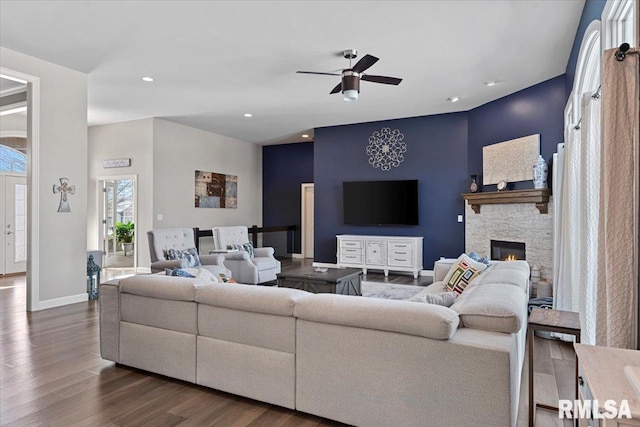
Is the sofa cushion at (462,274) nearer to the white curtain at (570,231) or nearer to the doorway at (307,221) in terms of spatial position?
the white curtain at (570,231)

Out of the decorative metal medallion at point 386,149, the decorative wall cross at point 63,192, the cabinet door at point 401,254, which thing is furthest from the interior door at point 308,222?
the decorative wall cross at point 63,192

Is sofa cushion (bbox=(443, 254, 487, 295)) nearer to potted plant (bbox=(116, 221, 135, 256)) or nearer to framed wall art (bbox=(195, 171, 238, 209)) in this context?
framed wall art (bbox=(195, 171, 238, 209))

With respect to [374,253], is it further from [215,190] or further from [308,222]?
[215,190]

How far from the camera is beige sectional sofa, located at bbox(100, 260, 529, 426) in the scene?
186 cm

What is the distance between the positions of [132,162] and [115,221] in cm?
168

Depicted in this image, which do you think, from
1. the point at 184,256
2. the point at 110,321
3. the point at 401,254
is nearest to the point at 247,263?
the point at 184,256

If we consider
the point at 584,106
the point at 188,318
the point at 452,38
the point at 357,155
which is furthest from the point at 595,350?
the point at 357,155

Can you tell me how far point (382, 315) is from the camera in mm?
2037

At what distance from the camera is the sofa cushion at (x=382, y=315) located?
1.92m

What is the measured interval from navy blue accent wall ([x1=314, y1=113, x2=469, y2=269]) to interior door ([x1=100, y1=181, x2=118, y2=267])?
4.61 meters

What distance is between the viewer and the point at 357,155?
831cm

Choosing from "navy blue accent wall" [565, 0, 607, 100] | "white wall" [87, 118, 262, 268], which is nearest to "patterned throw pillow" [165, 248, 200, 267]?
"white wall" [87, 118, 262, 268]

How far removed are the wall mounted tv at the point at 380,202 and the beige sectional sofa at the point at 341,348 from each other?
15.9 feet

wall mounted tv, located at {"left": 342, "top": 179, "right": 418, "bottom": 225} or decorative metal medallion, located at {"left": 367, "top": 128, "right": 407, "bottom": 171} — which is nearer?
wall mounted tv, located at {"left": 342, "top": 179, "right": 418, "bottom": 225}
